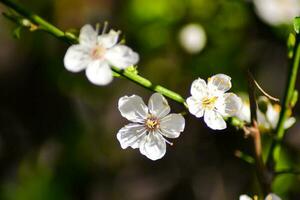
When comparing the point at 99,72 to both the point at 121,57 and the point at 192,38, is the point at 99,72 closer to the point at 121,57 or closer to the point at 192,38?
the point at 121,57

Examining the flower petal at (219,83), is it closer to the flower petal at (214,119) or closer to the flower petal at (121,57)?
the flower petal at (214,119)

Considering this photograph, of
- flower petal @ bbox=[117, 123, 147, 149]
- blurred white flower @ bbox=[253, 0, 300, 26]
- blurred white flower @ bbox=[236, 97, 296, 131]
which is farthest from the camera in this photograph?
blurred white flower @ bbox=[253, 0, 300, 26]

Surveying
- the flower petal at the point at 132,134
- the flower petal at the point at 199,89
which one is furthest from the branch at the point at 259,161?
the flower petal at the point at 132,134

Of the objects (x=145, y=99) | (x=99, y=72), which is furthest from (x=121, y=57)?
(x=145, y=99)

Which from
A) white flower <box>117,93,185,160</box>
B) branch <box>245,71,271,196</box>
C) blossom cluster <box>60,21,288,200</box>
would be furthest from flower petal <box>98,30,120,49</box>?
branch <box>245,71,271,196</box>

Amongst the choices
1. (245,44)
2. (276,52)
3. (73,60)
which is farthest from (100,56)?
(276,52)

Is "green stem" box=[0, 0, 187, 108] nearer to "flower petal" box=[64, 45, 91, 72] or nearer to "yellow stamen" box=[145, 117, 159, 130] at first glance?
"flower petal" box=[64, 45, 91, 72]

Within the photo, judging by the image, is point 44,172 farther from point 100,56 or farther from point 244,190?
point 100,56
